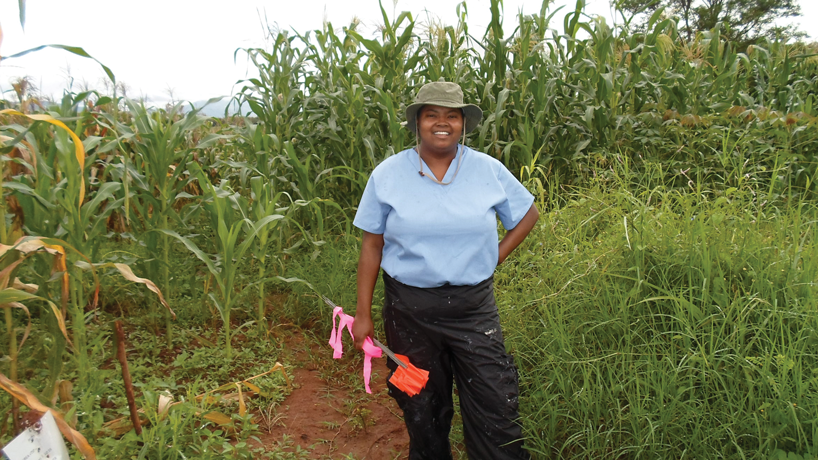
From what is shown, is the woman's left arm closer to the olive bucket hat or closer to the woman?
the woman

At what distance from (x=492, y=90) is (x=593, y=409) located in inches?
126

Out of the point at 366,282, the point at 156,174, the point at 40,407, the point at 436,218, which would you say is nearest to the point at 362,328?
the point at 366,282

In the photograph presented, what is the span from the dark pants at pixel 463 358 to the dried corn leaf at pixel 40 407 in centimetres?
108

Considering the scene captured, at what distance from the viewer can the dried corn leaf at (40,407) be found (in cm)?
176

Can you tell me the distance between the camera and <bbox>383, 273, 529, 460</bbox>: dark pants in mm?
2137

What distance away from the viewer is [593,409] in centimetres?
225

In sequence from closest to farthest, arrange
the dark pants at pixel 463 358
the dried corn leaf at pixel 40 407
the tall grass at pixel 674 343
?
1. the dried corn leaf at pixel 40 407
2. the tall grass at pixel 674 343
3. the dark pants at pixel 463 358

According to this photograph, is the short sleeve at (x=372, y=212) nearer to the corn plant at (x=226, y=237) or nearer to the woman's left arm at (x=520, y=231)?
the woman's left arm at (x=520, y=231)

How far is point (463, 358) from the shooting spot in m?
2.18

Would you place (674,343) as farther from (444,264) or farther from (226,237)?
(226,237)

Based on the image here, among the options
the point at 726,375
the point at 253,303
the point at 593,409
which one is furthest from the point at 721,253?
the point at 253,303

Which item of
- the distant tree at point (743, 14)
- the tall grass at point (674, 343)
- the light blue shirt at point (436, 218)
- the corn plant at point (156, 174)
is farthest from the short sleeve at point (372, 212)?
the distant tree at point (743, 14)

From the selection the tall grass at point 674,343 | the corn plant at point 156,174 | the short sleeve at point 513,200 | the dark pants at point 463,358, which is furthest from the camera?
the corn plant at point 156,174

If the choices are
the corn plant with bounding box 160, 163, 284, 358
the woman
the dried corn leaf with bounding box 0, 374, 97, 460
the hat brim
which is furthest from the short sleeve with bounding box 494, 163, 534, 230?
the dried corn leaf with bounding box 0, 374, 97, 460
